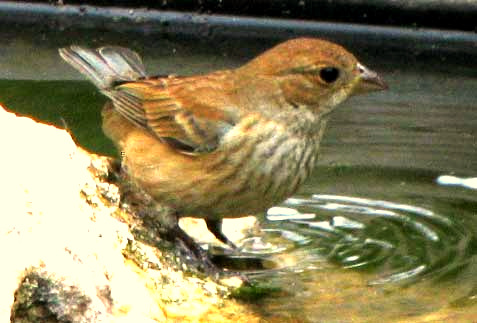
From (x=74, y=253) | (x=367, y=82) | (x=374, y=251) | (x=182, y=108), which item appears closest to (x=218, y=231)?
(x=182, y=108)

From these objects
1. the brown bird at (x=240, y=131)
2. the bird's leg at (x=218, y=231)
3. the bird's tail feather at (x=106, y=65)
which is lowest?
the bird's leg at (x=218, y=231)

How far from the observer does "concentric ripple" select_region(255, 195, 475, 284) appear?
5.58 m

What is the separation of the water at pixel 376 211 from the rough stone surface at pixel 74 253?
382mm

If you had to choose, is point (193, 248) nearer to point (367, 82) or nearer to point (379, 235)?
point (379, 235)

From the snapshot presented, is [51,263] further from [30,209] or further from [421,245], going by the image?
[421,245]

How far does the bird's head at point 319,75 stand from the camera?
5754 mm

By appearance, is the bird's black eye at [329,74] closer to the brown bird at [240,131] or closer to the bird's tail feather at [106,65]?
the brown bird at [240,131]

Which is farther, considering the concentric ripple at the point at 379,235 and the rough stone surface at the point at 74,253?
the concentric ripple at the point at 379,235

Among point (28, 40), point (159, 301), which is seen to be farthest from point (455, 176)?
point (28, 40)

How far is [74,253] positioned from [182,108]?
2.29m

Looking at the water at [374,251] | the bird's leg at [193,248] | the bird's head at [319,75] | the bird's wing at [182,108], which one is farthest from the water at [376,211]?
the bird's head at [319,75]

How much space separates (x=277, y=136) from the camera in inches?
225

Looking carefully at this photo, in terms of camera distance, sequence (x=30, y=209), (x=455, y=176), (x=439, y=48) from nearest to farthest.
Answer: (x=30, y=209)
(x=455, y=176)
(x=439, y=48)

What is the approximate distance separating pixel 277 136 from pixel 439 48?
8.45ft
